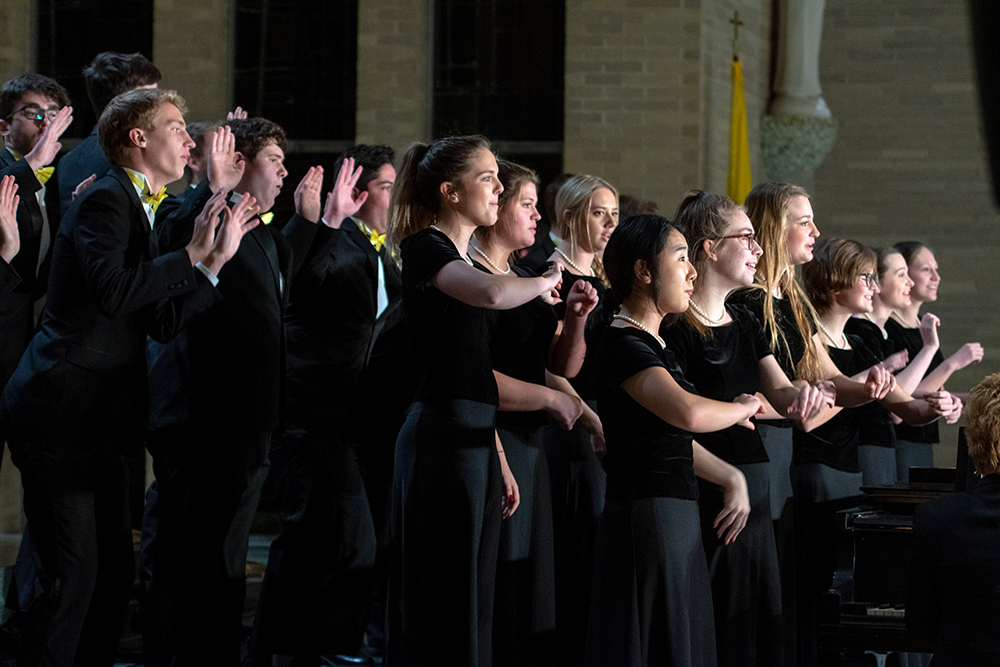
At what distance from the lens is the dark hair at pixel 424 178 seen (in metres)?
3.23

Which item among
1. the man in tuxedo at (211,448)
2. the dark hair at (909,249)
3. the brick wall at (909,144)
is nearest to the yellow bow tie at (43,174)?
the man in tuxedo at (211,448)

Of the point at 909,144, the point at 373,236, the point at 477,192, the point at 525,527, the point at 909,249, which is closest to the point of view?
the point at 477,192

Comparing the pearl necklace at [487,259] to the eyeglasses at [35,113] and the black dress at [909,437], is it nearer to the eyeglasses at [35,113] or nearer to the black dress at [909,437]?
the eyeglasses at [35,113]

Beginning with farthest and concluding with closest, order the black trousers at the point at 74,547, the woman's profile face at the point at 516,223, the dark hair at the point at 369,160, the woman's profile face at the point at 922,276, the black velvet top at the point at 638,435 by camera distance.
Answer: the woman's profile face at the point at 922,276 < the dark hair at the point at 369,160 < the woman's profile face at the point at 516,223 < the black trousers at the point at 74,547 < the black velvet top at the point at 638,435

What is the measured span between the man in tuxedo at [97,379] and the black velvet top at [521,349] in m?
0.86

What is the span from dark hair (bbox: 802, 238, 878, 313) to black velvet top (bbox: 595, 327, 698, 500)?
149cm

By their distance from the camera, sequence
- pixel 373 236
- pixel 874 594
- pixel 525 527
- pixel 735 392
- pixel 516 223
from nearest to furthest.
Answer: pixel 874 594, pixel 735 392, pixel 525 527, pixel 516 223, pixel 373 236

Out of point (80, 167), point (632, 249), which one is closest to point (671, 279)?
point (632, 249)

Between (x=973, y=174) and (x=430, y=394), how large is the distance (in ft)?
28.0

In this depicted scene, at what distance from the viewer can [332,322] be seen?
4.24m

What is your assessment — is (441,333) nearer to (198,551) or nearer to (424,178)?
(424,178)

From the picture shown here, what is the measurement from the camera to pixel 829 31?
1044 cm

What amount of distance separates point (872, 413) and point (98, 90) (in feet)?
10.4

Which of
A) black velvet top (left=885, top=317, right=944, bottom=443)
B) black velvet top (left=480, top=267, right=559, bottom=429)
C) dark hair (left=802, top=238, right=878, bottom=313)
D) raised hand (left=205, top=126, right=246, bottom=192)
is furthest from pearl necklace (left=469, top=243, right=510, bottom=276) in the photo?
black velvet top (left=885, top=317, right=944, bottom=443)
